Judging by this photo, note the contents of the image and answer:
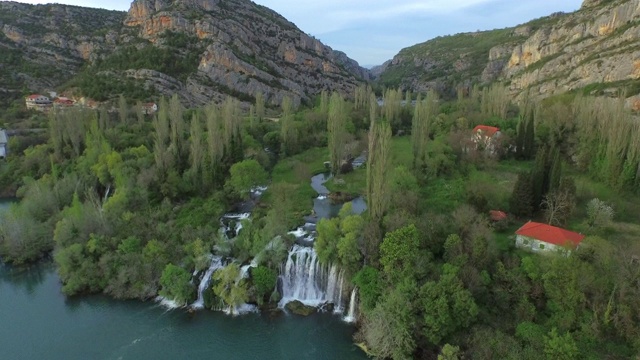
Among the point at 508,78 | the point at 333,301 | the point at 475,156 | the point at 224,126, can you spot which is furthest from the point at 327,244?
the point at 508,78

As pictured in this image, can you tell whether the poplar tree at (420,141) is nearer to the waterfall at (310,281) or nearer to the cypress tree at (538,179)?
the cypress tree at (538,179)

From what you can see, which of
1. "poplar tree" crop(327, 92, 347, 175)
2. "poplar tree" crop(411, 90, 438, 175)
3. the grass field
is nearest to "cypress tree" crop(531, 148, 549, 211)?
the grass field

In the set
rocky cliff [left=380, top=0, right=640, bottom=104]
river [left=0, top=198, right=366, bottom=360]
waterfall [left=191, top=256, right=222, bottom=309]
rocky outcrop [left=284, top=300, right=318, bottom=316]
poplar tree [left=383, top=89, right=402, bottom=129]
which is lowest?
river [left=0, top=198, right=366, bottom=360]

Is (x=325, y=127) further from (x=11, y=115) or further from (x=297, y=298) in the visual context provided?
(x=11, y=115)

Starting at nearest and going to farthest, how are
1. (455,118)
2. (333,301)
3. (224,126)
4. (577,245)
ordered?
(577,245) → (333,301) → (224,126) → (455,118)

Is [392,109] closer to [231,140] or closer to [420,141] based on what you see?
[420,141]

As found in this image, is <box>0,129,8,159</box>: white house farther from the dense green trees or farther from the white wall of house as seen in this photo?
the white wall of house
